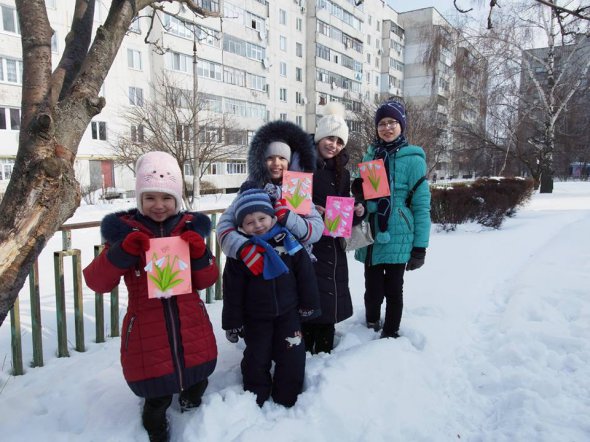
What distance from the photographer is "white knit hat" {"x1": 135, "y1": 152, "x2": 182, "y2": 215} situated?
198 centimetres

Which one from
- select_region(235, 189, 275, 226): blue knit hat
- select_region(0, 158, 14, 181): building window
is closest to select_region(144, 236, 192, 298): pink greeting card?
select_region(235, 189, 275, 226): blue knit hat

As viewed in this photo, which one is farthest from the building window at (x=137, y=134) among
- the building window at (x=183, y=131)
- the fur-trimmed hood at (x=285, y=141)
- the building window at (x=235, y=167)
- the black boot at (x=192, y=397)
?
the black boot at (x=192, y=397)

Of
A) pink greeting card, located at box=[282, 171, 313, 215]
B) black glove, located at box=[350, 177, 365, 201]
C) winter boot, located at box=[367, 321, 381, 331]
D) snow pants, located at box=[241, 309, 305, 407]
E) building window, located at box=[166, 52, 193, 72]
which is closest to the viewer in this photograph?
snow pants, located at box=[241, 309, 305, 407]

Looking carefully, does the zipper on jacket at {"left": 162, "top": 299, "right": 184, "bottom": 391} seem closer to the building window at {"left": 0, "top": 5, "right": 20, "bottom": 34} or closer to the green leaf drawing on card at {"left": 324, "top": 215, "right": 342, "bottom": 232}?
the green leaf drawing on card at {"left": 324, "top": 215, "right": 342, "bottom": 232}

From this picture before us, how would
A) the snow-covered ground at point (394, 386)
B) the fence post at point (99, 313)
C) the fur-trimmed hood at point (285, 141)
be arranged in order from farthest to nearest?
1. the fence post at point (99, 313)
2. the fur-trimmed hood at point (285, 141)
3. the snow-covered ground at point (394, 386)

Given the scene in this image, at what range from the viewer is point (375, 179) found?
2.87 meters

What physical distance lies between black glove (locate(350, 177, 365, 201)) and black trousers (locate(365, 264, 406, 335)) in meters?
0.54

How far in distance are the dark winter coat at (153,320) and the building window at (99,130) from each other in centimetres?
2339

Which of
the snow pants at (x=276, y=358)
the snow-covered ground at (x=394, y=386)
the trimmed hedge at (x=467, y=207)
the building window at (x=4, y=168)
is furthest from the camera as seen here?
the building window at (x=4, y=168)

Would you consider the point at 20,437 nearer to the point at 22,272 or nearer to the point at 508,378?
the point at 22,272

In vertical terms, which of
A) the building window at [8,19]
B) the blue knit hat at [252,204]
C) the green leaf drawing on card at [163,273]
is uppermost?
the building window at [8,19]

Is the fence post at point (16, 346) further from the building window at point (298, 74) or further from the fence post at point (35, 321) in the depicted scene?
the building window at point (298, 74)

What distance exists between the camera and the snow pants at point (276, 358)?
7.45ft

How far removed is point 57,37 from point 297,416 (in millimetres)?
23813
